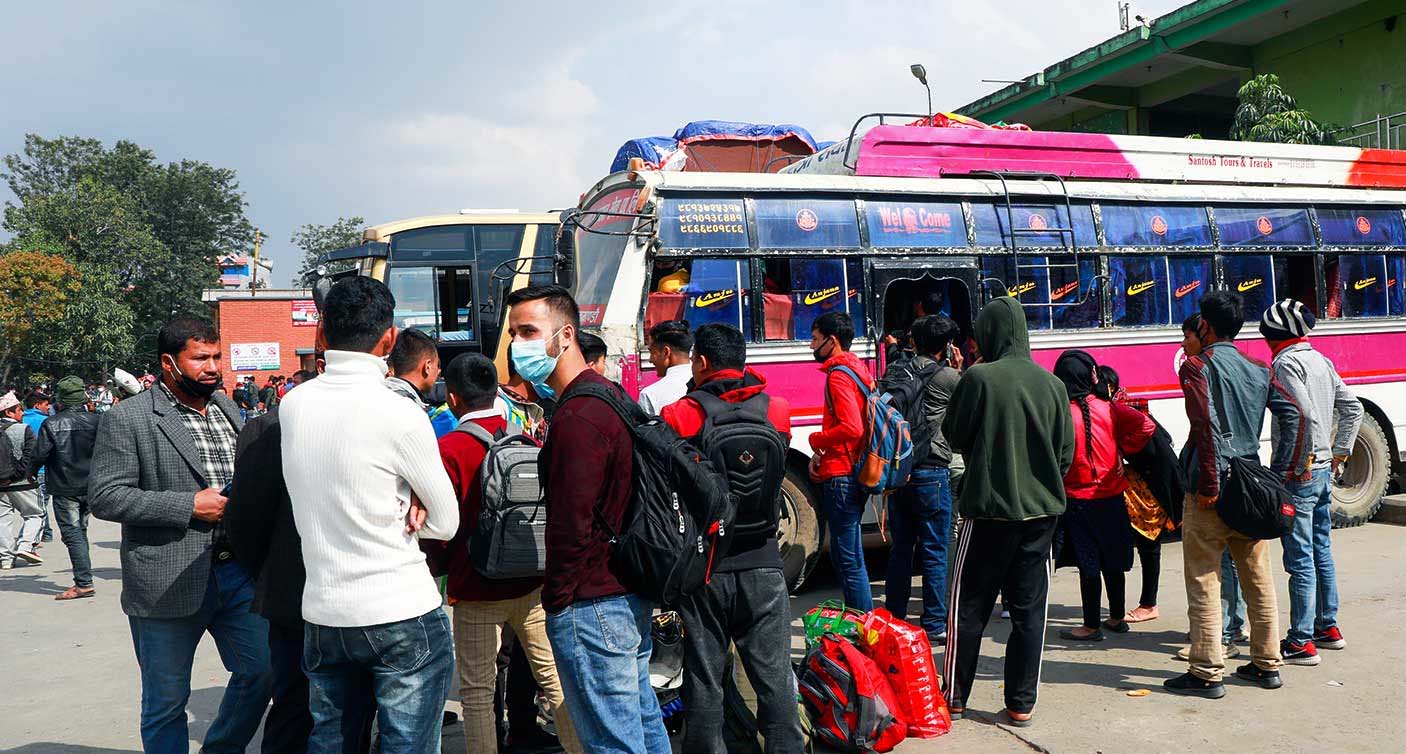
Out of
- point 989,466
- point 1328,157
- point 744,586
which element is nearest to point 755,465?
point 744,586

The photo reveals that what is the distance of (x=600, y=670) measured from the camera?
2.93m

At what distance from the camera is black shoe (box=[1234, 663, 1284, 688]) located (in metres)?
5.09

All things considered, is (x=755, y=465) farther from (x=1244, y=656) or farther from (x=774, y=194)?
(x=774, y=194)

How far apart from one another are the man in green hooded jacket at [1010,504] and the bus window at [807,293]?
9.91 ft

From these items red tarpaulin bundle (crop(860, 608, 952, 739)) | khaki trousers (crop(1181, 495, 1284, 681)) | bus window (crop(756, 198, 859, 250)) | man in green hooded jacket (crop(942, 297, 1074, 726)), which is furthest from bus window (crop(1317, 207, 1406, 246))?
red tarpaulin bundle (crop(860, 608, 952, 739))

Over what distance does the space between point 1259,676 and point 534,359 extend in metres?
4.38

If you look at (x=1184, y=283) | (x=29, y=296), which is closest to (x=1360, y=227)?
(x=1184, y=283)

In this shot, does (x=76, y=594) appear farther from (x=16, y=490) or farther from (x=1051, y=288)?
(x=1051, y=288)

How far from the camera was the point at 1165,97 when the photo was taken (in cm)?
2702

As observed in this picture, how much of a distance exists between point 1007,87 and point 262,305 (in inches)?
1158

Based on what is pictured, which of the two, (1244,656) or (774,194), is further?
(774,194)

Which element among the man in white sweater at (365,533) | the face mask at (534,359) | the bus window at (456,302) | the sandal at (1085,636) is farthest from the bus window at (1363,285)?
the bus window at (456,302)

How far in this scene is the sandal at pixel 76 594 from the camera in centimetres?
916

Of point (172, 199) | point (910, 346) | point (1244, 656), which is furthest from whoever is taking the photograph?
point (172, 199)
